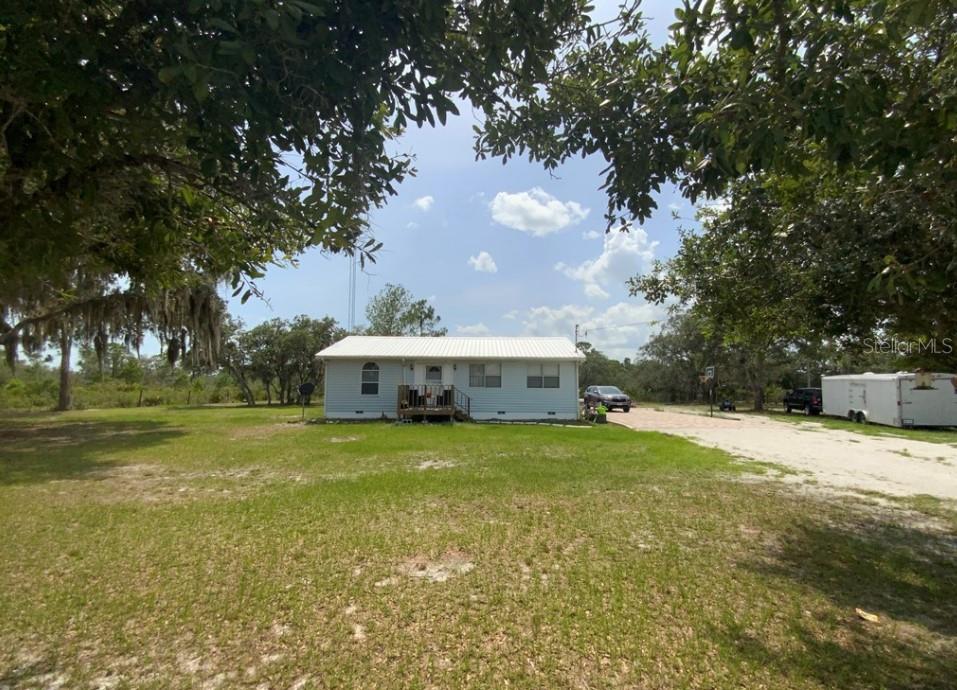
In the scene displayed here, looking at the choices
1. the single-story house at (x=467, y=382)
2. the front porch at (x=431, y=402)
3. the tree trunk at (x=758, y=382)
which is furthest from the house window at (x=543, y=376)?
the tree trunk at (x=758, y=382)

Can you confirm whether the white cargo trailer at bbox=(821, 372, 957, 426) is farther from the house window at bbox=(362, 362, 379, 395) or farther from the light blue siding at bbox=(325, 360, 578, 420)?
the house window at bbox=(362, 362, 379, 395)

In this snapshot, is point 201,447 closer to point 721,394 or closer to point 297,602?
point 297,602

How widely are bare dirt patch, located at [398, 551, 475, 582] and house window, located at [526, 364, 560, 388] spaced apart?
15.3m

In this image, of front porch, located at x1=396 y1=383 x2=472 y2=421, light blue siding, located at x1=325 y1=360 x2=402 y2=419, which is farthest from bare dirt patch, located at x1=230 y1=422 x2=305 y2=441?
front porch, located at x1=396 y1=383 x2=472 y2=421

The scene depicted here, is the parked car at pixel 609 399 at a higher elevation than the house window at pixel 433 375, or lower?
lower

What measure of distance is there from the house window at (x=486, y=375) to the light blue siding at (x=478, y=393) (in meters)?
0.16

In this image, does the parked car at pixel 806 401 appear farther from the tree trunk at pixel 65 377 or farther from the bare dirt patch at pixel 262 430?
the tree trunk at pixel 65 377

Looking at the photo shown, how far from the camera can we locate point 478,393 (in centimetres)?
1955

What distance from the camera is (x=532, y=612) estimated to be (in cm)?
343

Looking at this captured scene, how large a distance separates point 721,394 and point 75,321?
38.2 meters

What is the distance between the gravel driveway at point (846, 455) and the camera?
27.0ft

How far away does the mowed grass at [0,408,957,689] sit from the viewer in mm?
2836

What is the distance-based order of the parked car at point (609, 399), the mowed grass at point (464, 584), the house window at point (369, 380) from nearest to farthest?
the mowed grass at point (464, 584) < the house window at point (369, 380) < the parked car at point (609, 399)

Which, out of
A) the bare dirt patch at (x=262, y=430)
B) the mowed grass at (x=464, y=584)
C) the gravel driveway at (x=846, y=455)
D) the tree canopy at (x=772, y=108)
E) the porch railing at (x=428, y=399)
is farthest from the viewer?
the porch railing at (x=428, y=399)
